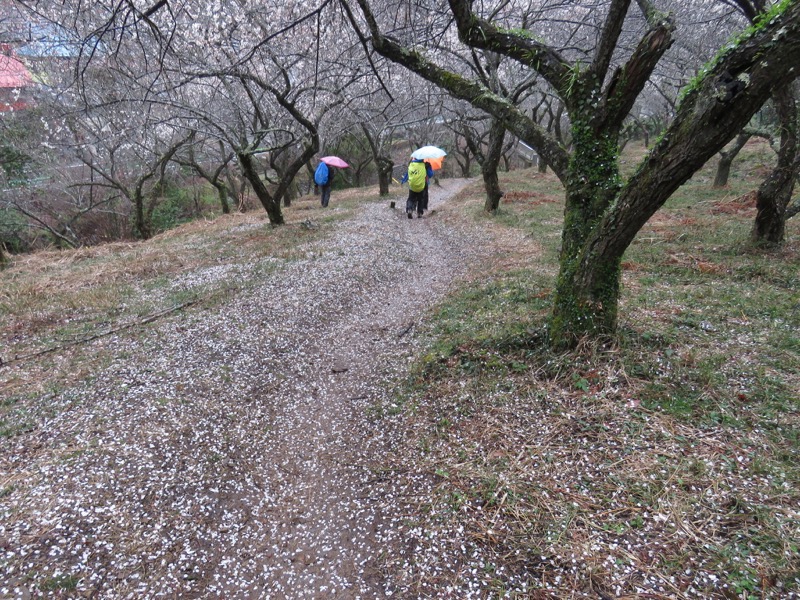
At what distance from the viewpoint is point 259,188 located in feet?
45.6

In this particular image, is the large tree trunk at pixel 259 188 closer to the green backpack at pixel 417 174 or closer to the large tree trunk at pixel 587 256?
the green backpack at pixel 417 174

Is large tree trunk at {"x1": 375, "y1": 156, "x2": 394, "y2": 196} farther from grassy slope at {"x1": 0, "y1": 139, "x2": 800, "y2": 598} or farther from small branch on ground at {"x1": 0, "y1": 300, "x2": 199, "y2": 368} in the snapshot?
small branch on ground at {"x1": 0, "y1": 300, "x2": 199, "y2": 368}

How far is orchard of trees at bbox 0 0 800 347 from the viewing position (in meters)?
3.16

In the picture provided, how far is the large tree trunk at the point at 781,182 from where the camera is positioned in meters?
7.12

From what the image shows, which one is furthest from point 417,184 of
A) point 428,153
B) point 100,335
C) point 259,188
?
point 100,335

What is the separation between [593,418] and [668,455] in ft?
2.12

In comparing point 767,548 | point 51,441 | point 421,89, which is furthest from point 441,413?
point 421,89

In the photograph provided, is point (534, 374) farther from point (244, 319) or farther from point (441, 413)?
point (244, 319)

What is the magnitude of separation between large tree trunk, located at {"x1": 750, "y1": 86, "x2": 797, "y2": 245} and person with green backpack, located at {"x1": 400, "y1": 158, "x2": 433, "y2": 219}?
9.82 m

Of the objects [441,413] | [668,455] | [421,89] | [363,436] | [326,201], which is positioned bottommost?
[363,436]

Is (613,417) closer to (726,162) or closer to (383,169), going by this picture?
(726,162)

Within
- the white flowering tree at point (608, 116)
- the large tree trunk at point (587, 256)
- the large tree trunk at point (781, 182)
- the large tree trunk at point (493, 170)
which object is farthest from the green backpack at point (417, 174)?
the large tree trunk at point (587, 256)

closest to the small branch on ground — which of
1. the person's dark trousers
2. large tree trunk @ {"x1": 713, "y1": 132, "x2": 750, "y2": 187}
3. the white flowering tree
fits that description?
the white flowering tree

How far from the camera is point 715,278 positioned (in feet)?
21.6
